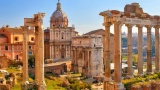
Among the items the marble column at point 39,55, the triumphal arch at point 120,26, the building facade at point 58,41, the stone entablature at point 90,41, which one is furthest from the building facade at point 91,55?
the marble column at point 39,55

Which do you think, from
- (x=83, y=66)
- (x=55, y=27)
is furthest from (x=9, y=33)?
(x=83, y=66)

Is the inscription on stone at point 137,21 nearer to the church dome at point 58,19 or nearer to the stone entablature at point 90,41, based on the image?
the stone entablature at point 90,41

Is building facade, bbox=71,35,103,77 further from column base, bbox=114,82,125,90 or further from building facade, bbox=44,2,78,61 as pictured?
column base, bbox=114,82,125,90

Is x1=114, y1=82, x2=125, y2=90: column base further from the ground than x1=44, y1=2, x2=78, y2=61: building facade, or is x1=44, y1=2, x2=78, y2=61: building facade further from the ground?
x1=44, y1=2, x2=78, y2=61: building facade

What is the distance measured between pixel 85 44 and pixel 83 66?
372 cm

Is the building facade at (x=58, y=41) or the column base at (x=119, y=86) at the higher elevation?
the building facade at (x=58, y=41)

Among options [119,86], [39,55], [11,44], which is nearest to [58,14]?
[11,44]

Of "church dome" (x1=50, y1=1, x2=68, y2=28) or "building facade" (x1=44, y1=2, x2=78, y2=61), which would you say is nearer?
"building facade" (x1=44, y1=2, x2=78, y2=61)

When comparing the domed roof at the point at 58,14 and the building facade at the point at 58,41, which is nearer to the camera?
the building facade at the point at 58,41

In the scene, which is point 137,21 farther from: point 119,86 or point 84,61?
point 84,61

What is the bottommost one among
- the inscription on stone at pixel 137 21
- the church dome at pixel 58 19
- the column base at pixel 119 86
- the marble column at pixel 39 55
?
the column base at pixel 119 86

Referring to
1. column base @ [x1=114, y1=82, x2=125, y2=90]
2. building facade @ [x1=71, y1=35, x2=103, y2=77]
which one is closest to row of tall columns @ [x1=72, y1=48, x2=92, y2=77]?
building facade @ [x1=71, y1=35, x2=103, y2=77]

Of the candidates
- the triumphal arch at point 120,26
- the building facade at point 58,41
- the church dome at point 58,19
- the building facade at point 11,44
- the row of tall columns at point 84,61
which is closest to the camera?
the triumphal arch at point 120,26

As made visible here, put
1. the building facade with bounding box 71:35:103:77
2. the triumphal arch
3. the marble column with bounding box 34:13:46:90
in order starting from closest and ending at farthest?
1. the triumphal arch
2. the marble column with bounding box 34:13:46:90
3. the building facade with bounding box 71:35:103:77
